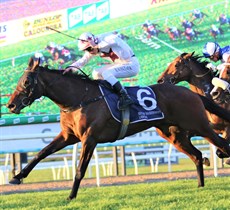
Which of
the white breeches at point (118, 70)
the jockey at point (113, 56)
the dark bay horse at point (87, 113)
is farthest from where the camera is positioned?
the white breeches at point (118, 70)

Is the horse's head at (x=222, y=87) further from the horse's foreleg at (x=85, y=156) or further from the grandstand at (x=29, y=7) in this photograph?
the grandstand at (x=29, y=7)

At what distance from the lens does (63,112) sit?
5969 mm

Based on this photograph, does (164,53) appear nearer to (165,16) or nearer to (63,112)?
(165,16)

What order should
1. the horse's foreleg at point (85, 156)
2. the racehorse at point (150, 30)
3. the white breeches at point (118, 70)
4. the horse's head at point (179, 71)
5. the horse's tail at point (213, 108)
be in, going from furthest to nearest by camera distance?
the racehorse at point (150, 30), the horse's head at point (179, 71), the horse's tail at point (213, 108), the white breeches at point (118, 70), the horse's foreleg at point (85, 156)

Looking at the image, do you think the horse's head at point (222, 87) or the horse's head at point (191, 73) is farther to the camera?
the horse's head at point (191, 73)

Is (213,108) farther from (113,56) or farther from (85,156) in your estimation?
(85,156)

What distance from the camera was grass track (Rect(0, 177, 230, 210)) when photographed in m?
5.03

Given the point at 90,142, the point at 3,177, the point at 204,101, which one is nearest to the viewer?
the point at 90,142

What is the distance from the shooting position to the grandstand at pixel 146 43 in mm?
15852

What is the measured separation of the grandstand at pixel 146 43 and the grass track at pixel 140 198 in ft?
30.7

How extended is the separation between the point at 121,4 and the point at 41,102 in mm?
3093

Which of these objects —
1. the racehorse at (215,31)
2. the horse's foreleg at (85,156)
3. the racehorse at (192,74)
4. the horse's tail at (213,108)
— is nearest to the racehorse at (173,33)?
the racehorse at (215,31)

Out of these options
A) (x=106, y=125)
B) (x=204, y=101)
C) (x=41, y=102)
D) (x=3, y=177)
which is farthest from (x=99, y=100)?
(x=41, y=102)

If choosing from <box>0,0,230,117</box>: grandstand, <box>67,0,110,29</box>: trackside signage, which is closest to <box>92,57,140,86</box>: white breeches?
<box>0,0,230,117</box>: grandstand
